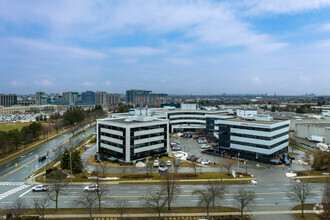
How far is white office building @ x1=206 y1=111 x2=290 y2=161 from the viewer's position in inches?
2224

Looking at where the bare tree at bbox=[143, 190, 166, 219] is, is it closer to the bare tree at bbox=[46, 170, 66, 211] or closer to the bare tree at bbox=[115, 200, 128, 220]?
the bare tree at bbox=[115, 200, 128, 220]

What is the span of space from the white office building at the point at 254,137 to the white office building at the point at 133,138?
17746 mm

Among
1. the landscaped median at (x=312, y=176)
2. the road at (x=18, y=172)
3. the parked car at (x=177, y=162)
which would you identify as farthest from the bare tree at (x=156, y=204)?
the landscaped median at (x=312, y=176)

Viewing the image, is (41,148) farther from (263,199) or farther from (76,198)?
(263,199)

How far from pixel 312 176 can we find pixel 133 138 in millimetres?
40582

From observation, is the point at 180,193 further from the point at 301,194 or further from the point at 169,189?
the point at 301,194

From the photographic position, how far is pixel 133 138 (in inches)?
2216

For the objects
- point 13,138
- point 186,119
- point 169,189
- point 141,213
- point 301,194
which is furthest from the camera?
point 186,119

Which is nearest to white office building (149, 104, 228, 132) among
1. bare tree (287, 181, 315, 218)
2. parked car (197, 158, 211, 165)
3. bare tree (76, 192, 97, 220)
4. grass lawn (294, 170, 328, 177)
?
parked car (197, 158, 211, 165)

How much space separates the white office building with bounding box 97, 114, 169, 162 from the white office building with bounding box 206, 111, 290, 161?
17.7 metres

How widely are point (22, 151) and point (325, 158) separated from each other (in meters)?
84.2

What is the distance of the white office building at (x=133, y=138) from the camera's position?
5591 cm

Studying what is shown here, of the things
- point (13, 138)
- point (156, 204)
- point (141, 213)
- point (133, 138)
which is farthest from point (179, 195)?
point (13, 138)

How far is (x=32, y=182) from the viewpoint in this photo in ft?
145
